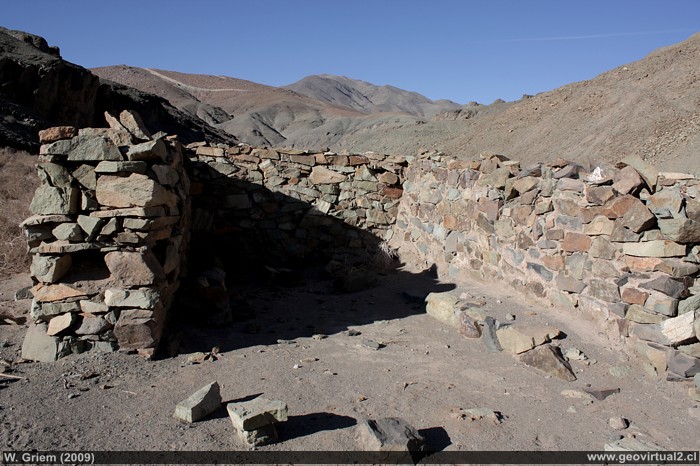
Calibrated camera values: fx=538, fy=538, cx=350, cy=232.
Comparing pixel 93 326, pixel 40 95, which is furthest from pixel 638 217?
→ pixel 40 95

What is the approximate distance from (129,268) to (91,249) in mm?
→ 398

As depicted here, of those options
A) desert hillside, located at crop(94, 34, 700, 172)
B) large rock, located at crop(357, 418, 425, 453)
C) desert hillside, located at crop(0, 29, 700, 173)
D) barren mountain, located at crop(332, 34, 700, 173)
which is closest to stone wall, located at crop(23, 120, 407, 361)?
large rock, located at crop(357, 418, 425, 453)

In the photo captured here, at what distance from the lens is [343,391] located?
398 cm

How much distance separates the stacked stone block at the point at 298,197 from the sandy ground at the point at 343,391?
303 cm

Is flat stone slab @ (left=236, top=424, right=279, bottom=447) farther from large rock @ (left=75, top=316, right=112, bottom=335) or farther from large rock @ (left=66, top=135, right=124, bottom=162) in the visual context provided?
large rock @ (left=66, top=135, right=124, bottom=162)

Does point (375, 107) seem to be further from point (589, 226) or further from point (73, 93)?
point (589, 226)

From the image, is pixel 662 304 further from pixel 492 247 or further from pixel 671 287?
pixel 492 247

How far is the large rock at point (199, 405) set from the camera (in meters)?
3.38

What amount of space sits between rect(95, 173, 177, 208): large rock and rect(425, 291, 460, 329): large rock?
123 inches

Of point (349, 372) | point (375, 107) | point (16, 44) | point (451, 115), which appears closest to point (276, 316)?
point (349, 372)

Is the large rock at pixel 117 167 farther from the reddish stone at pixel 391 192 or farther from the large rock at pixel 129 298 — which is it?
the reddish stone at pixel 391 192

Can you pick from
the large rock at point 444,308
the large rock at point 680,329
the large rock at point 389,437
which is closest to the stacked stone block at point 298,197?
the large rock at point 444,308

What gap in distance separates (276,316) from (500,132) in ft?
54.1

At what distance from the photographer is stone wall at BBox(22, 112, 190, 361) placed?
171 inches
